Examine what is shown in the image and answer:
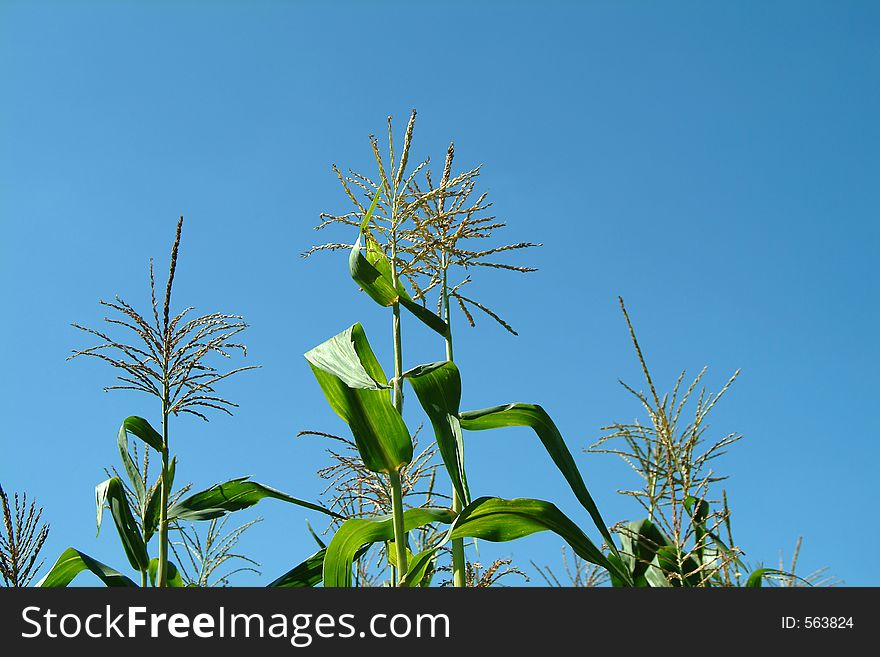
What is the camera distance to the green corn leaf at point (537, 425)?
2834 millimetres

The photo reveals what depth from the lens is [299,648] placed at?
7.00 feet

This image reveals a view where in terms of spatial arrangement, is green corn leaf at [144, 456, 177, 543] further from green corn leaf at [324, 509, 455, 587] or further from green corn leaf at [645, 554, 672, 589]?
green corn leaf at [645, 554, 672, 589]

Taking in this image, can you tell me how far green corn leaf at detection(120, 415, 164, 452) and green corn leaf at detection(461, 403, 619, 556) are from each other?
1.04 metres

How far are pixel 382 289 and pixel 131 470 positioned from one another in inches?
43.7

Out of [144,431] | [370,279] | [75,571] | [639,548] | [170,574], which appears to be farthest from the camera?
[639,548]

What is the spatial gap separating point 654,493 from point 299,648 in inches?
45.9

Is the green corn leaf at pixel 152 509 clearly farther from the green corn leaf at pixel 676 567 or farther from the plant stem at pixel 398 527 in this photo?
the green corn leaf at pixel 676 567

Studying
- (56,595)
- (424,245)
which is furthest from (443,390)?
(56,595)

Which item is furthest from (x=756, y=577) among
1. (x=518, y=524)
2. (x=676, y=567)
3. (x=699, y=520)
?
(x=518, y=524)

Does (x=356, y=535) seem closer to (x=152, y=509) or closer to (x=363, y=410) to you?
(x=363, y=410)

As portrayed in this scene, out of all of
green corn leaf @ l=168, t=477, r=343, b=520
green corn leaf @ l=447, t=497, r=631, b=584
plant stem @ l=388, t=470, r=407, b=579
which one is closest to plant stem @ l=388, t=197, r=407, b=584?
plant stem @ l=388, t=470, r=407, b=579

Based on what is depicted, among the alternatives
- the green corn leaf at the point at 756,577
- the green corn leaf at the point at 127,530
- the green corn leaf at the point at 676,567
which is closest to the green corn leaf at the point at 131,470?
the green corn leaf at the point at 127,530

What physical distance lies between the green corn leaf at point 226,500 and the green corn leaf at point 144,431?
36 cm

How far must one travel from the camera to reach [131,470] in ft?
10.2
